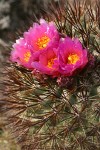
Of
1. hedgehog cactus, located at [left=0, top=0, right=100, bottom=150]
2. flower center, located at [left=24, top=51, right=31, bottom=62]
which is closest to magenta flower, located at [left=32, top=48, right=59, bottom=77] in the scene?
hedgehog cactus, located at [left=0, top=0, right=100, bottom=150]

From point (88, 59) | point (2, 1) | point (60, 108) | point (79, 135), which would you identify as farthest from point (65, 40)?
point (2, 1)

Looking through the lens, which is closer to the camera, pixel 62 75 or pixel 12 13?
pixel 62 75

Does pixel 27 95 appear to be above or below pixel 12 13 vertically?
below

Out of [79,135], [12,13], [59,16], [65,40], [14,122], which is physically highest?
[12,13]

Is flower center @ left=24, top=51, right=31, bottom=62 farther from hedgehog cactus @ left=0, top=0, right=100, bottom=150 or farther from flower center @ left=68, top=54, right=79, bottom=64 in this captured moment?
flower center @ left=68, top=54, right=79, bottom=64

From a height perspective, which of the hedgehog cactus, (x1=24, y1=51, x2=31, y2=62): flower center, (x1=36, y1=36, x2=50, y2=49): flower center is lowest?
the hedgehog cactus

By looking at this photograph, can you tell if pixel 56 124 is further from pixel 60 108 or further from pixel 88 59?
pixel 88 59

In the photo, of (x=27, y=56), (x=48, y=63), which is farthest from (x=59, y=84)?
(x=27, y=56)
